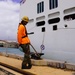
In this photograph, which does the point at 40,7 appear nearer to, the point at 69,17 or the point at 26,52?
the point at 69,17

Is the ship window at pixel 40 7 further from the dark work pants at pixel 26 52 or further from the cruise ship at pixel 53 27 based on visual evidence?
the dark work pants at pixel 26 52

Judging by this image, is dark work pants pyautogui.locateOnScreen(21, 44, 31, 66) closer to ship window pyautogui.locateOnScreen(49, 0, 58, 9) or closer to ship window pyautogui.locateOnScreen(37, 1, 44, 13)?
ship window pyautogui.locateOnScreen(49, 0, 58, 9)

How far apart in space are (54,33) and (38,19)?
3452 mm

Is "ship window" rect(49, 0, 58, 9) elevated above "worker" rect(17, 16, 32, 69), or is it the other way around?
"ship window" rect(49, 0, 58, 9)

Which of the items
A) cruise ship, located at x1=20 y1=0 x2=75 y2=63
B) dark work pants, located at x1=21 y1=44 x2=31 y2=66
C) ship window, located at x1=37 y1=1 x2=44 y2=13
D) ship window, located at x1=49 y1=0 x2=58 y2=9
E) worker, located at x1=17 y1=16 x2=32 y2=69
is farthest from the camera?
ship window, located at x1=37 y1=1 x2=44 y2=13

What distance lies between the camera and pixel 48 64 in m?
6.43

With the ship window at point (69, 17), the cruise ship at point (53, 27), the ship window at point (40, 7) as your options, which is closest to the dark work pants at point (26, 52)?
the cruise ship at point (53, 27)

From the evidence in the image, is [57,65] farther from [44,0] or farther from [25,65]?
[44,0]

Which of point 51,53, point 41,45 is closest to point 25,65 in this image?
point 51,53

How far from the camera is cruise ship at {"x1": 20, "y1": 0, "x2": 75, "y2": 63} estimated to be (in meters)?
15.2

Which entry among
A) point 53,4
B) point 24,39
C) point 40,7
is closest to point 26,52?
point 24,39

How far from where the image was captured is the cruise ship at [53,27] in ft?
50.0

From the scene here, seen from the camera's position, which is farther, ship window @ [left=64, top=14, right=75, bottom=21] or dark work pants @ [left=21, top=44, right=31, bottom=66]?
ship window @ [left=64, top=14, right=75, bottom=21]

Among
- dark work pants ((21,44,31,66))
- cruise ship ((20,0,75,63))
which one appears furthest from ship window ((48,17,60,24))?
dark work pants ((21,44,31,66))
